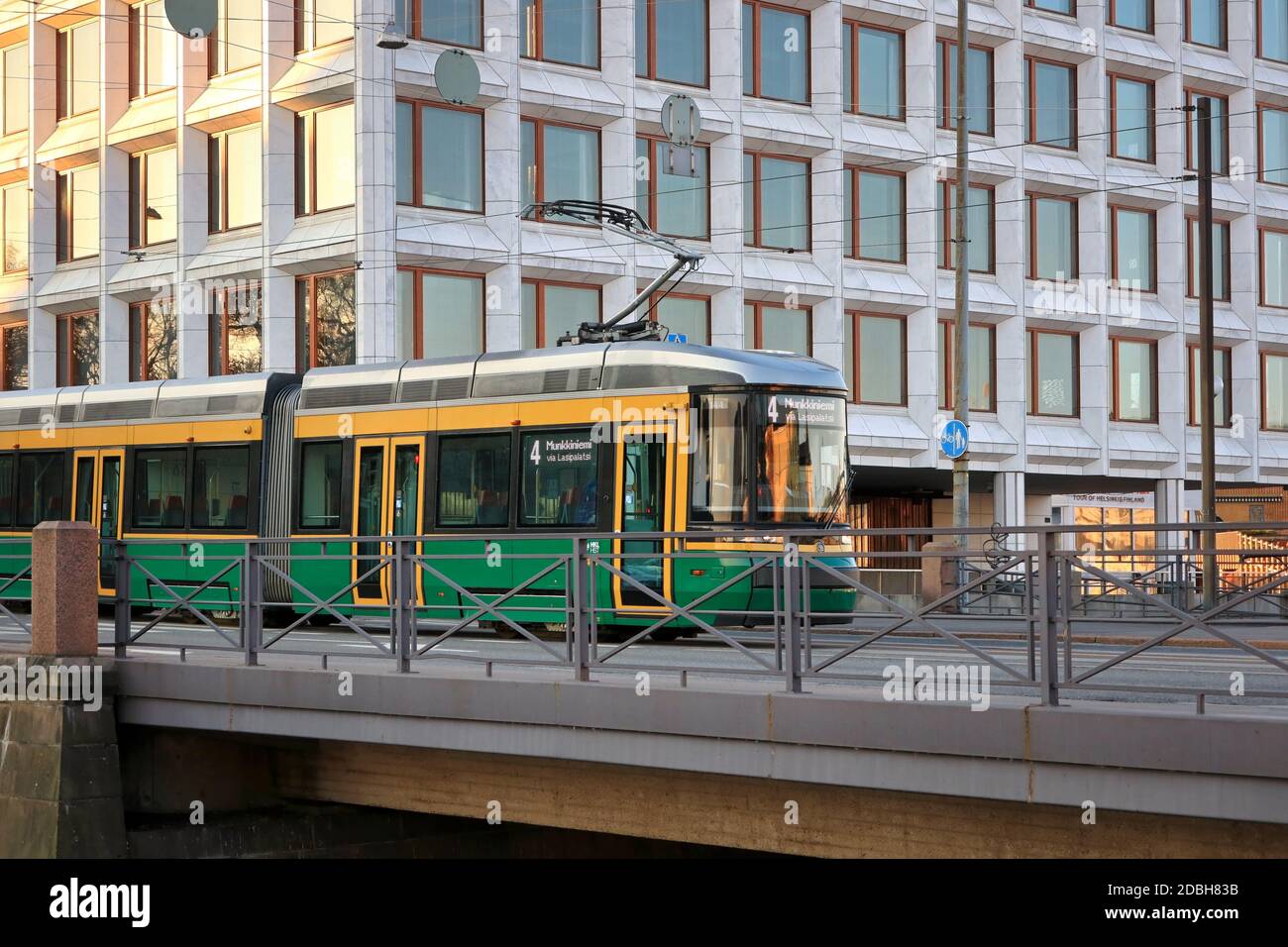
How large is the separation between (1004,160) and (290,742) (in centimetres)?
2984

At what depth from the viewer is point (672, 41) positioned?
3659cm

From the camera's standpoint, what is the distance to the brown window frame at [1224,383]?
44.7 metres

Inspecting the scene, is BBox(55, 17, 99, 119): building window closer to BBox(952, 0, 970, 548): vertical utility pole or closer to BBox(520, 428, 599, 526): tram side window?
BBox(952, 0, 970, 548): vertical utility pole

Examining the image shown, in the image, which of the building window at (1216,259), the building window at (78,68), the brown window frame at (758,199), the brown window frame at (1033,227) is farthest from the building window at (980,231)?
the building window at (78,68)

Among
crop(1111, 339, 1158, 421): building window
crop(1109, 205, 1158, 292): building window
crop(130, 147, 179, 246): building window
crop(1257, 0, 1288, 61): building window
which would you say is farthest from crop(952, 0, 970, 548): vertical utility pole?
crop(1257, 0, 1288, 61): building window

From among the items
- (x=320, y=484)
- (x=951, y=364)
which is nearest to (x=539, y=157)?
(x=951, y=364)

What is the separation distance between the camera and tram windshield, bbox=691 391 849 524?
61.1 ft

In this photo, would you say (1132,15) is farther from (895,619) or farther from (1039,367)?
(895,619)

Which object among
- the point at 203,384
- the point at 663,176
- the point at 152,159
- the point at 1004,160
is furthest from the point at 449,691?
the point at 1004,160

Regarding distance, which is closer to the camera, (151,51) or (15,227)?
(151,51)

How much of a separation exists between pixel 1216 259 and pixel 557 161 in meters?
19.2

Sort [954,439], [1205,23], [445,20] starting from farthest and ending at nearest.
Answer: [1205,23]
[445,20]
[954,439]

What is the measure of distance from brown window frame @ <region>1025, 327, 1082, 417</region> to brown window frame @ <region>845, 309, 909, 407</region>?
3573mm
